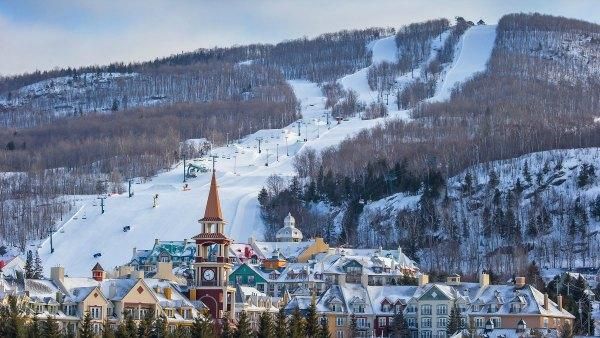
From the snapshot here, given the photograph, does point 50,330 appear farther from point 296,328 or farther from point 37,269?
point 37,269

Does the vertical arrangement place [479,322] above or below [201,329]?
above

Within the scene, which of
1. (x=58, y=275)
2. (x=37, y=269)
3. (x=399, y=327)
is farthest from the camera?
(x=37, y=269)

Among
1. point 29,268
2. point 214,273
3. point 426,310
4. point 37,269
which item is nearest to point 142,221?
point 37,269

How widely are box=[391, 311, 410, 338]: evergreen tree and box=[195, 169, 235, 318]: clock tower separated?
931 centimetres

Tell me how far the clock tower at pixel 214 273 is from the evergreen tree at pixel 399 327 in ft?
30.5

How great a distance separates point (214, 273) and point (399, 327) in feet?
35.9

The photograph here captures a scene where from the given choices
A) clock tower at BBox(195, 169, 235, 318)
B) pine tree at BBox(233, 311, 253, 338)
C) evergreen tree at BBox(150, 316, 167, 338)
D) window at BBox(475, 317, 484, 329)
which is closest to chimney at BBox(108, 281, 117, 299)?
clock tower at BBox(195, 169, 235, 318)

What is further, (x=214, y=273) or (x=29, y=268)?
(x=29, y=268)

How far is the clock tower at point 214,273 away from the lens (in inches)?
3885

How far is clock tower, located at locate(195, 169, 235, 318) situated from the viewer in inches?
3885

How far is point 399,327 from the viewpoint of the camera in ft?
337

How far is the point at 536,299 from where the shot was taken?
100625mm

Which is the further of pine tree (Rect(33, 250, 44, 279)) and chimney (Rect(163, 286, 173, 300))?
pine tree (Rect(33, 250, 44, 279))

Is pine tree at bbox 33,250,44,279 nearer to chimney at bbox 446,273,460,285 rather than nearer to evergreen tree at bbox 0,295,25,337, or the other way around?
chimney at bbox 446,273,460,285
